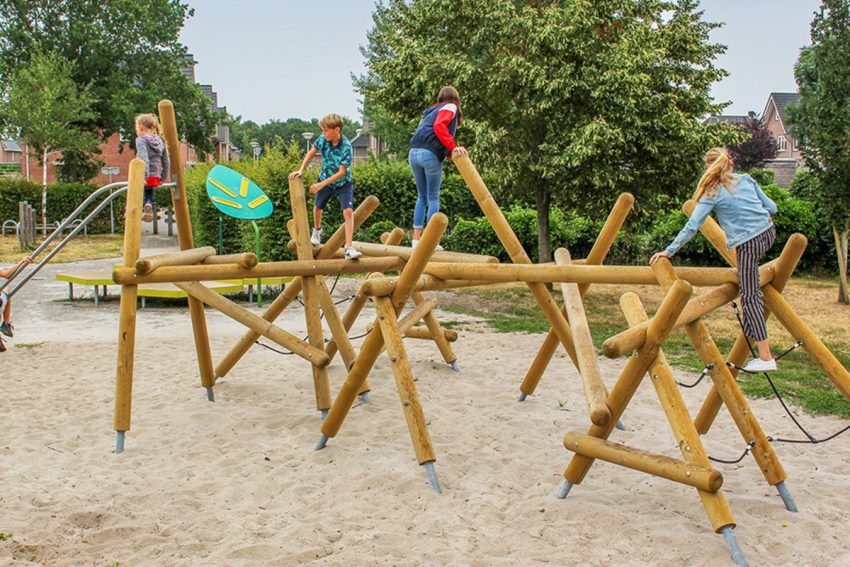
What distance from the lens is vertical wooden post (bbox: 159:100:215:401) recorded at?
6.77 metres

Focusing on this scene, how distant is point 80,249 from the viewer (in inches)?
938

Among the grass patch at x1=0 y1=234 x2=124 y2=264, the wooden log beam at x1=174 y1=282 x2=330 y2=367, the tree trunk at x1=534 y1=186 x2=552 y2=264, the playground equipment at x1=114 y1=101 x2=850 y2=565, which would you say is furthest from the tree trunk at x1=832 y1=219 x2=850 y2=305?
the grass patch at x1=0 y1=234 x2=124 y2=264

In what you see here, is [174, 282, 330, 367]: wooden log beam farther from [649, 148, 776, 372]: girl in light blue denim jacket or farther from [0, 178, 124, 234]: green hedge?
[0, 178, 124, 234]: green hedge

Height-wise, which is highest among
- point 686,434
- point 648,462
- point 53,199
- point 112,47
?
point 112,47

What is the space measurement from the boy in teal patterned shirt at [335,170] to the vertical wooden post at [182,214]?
3.07 feet

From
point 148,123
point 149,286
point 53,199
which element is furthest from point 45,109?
point 148,123

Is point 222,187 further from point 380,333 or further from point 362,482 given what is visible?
point 362,482

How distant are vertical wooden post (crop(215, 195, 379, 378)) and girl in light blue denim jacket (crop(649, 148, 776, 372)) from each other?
2.95 meters

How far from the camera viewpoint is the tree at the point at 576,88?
42.1 ft

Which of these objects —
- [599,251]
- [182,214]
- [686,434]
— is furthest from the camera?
[182,214]

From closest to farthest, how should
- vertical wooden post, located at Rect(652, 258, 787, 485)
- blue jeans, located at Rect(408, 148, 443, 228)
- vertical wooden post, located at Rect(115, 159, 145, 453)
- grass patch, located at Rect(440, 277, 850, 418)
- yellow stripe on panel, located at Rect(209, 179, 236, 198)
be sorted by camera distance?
vertical wooden post, located at Rect(652, 258, 787, 485), vertical wooden post, located at Rect(115, 159, 145, 453), blue jeans, located at Rect(408, 148, 443, 228), yellow stripe on panel, located at Rect(209, 179, 236, 198), grass patch, located at Rect(440, 277, 850, 418)

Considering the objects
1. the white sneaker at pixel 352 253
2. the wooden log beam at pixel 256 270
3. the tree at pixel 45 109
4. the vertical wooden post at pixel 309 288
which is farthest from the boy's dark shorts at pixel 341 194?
the tree at pixel 45 109

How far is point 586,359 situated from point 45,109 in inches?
1088

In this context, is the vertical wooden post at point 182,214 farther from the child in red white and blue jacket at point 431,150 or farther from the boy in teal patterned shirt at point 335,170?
the child in red white and blue jacket at point 431,150
